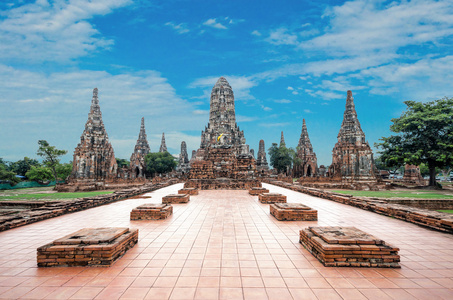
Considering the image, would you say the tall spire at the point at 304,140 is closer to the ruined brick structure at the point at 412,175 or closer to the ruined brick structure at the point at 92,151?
the ruined brick structure at the point at 412,175

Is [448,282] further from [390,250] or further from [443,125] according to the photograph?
[443,125]

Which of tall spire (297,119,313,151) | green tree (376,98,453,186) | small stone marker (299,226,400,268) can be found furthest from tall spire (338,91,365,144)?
small stone marker (299,226,400,268)

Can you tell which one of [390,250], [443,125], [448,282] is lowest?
[448,282]

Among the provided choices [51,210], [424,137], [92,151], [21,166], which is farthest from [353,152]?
[21,166]

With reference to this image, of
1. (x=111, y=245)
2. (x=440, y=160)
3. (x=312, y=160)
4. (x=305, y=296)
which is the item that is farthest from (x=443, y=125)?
(x=111, y=245)

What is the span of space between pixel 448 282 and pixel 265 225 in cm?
388

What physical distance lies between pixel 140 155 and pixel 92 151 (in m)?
21.3

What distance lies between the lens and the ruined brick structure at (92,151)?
25.4 metres

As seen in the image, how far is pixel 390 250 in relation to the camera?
4160 millimetres

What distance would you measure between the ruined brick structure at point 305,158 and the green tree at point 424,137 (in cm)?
1790

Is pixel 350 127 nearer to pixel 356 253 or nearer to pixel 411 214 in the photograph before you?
pixel 411 214

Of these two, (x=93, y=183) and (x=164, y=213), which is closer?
(x=164, y=213)

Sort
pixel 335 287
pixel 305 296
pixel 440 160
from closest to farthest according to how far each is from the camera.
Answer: pixel 305 296, pixel 335 287, pixel 440 160

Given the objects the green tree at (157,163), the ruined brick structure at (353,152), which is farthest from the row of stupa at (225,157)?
the green tree at (157,163)
